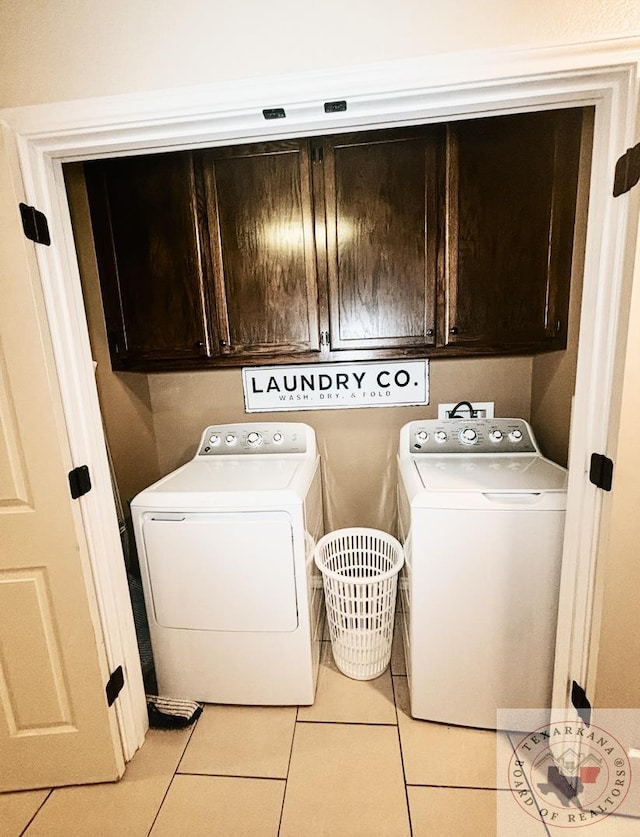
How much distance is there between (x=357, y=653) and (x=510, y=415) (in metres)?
1.39

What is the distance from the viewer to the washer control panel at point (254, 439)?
6.48 feet

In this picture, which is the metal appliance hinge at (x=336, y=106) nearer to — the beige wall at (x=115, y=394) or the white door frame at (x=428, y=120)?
the white door frame at (x=428, y=120)

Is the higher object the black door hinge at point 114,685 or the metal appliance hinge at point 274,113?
the metal appliance hinge at point 274,113

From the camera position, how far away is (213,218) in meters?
1.64

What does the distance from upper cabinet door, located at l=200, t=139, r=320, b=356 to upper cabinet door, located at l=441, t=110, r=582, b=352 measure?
61cm

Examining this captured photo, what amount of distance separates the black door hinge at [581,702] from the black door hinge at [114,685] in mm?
1488

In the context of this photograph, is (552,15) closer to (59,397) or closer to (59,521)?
(59,397)

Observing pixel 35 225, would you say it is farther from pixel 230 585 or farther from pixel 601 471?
pixel 601 471

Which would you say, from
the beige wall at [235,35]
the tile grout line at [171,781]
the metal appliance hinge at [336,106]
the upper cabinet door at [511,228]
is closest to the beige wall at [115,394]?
the beige wall at [235,35]

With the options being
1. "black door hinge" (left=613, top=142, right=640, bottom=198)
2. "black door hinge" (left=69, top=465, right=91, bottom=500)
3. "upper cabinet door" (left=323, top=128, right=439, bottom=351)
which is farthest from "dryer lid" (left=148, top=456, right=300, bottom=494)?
"black door hinge" (left=613, top=142, right=640, bottom=198)

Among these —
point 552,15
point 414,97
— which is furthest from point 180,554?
point 552,15

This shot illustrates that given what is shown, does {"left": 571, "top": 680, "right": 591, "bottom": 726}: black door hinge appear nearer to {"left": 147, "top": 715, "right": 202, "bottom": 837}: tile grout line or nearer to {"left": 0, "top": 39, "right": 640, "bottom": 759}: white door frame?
{"left": 0, "top": 39, "right": 640, "bottom": 759}: white door frame

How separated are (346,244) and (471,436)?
1075mm
